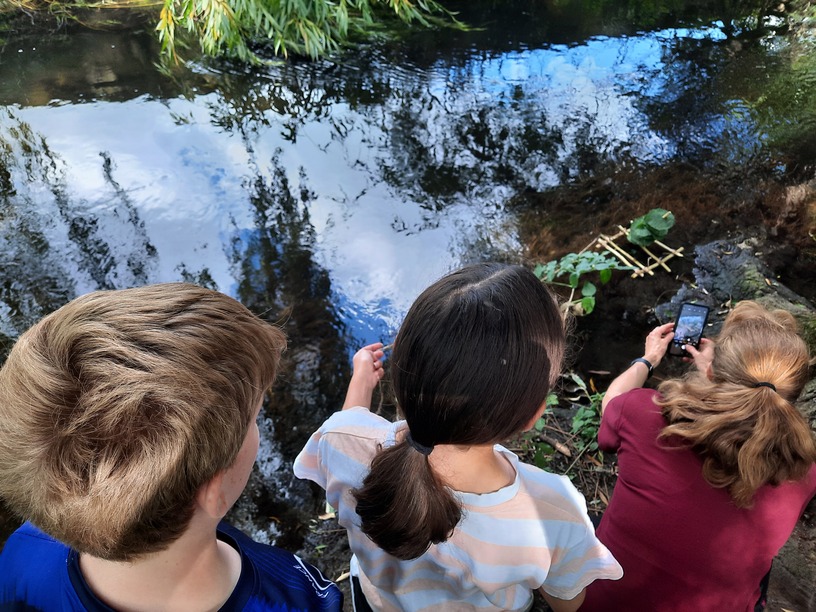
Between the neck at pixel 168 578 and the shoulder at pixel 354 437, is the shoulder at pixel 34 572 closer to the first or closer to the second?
the neck at pixel 168 578

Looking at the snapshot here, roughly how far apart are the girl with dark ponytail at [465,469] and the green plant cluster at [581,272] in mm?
1652

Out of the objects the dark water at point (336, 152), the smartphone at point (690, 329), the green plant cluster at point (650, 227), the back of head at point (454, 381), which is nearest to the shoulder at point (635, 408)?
the back of head at point (454, 381)

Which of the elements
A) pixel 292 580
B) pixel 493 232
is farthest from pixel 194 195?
pixel 292 580

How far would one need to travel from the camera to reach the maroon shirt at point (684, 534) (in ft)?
4.37

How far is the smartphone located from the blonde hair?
2.30ft

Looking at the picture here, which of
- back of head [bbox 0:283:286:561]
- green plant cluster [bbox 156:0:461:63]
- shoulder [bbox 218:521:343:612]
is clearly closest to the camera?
back of head [bbox 0:283:286:561]

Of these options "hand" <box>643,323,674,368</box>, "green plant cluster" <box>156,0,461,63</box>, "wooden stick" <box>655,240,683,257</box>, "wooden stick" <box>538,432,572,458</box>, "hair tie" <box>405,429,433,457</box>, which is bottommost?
"wooden stick" <box>538,432,572,458</box>

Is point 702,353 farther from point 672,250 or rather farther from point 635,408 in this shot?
point 672,250

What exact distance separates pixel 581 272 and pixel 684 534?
1.62 meters

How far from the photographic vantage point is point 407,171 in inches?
152

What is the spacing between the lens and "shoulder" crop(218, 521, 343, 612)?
0.96 m

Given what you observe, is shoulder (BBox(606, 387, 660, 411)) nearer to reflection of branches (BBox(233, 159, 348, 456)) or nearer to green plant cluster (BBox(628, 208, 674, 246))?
reflection of branches (BBox(233, 159, 348, 456))

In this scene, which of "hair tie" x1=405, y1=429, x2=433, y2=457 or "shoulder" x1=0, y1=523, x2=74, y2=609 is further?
"hair tie" x1=405, y1=429, x2=433, y2=457

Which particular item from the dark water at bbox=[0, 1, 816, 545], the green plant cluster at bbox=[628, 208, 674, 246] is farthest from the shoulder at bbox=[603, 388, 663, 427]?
the green plant cluster at bbox=[628, 208, 674, 246]
